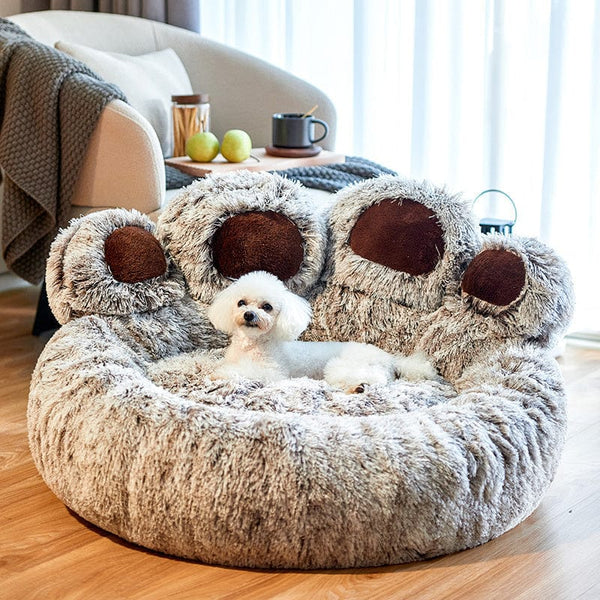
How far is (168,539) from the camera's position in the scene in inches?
57.5

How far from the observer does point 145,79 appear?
288cm

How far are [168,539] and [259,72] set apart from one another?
2.05m

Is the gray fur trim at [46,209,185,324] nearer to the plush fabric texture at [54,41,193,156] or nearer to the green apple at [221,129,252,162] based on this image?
the green apple at [221,129,252,162]

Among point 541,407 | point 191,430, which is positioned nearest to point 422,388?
point 541,407

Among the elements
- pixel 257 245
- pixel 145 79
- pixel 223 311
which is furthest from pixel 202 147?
pixel 223 311

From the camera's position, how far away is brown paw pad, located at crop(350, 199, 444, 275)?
2010mm

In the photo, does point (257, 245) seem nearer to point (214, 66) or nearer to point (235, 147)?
A: point (235, 147)

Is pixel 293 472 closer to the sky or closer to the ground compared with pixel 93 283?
closer to the ground

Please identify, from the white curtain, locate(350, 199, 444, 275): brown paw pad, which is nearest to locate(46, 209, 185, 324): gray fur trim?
locate(350, 199, 444, 275): brown paw pad

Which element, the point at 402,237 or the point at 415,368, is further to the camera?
the point at 402,237

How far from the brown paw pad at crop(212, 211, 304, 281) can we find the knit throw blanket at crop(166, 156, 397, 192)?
0.61 meters

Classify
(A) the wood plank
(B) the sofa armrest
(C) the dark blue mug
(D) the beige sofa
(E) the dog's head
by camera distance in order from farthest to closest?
(D) the beige sofa, (C) the dark blue mug, (A) the wood plank, (B) the sofa armrest, (E) the dog's head

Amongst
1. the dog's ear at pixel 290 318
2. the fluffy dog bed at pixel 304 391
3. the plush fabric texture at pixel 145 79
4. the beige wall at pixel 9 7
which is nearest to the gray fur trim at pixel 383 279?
the fluffy dog bed at pixel 304 391

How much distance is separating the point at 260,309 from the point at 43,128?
889mm
